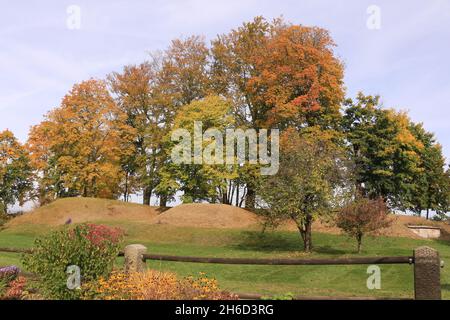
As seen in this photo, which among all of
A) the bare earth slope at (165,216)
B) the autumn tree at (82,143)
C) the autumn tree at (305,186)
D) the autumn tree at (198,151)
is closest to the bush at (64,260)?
the autumn tree at (305,186)

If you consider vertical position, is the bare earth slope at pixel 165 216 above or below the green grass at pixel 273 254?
above

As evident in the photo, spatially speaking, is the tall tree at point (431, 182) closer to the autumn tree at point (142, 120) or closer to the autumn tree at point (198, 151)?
the autumn tree at point (198, 151)

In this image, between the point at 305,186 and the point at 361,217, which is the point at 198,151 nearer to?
the point at 305,186

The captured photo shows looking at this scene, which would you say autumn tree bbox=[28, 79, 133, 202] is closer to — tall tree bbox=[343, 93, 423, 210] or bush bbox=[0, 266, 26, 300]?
tall tree bbox=[343, 93, 423, 210]

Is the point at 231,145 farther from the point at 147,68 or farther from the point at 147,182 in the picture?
the point at 147,68

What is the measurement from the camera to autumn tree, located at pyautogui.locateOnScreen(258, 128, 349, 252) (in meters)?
30.2

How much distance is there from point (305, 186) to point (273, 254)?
4964 millimetres

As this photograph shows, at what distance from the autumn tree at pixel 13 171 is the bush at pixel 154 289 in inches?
2168

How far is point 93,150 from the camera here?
178 feet

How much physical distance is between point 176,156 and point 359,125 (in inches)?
828

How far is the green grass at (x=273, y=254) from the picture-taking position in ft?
61.3

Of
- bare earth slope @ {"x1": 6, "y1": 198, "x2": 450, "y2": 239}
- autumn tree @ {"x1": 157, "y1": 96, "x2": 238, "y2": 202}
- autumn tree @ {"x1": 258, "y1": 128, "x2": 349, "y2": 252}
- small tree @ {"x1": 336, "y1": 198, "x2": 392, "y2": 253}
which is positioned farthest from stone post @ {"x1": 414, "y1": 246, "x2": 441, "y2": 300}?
autumn tree @ {"x1": 157, "y1": 96, "x2": 238, "y2": 202}

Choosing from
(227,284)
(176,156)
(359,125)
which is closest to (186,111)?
(176,156)
